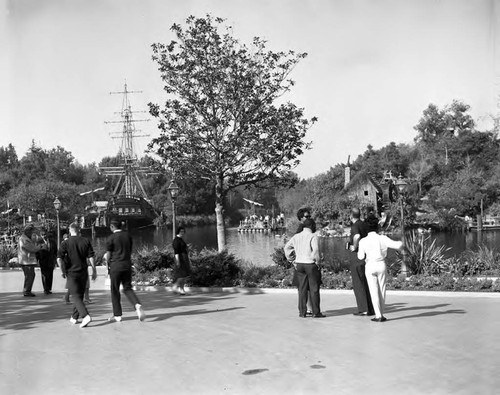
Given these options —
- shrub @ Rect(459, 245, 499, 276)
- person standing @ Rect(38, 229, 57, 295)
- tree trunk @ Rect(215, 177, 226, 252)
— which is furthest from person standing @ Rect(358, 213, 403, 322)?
tree trunk @ Rect(215, 177, 226, 252)

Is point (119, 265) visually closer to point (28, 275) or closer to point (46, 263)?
point (28, 275)

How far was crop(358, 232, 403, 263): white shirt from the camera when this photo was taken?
9328 mm

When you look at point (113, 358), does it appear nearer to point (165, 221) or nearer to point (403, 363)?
point (403, 363)

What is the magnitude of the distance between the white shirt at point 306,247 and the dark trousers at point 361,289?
2.41 feet

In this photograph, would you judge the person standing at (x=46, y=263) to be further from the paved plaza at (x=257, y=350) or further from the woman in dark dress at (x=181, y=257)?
the woman in dark dress at (x=181, y=257)

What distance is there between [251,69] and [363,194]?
46.9 metres

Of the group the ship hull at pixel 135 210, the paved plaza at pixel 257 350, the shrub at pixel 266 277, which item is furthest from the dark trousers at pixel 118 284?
the ship hull at pixel 135 210

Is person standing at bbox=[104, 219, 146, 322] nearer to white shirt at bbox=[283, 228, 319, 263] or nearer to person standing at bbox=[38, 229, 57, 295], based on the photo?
white shirt at bbox=[283, 228, 319, 263]

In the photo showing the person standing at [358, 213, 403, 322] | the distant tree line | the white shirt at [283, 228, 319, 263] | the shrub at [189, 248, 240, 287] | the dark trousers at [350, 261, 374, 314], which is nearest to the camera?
the person standing at [358, 213, 403, 322]

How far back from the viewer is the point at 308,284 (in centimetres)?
987

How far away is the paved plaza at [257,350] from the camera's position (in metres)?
6.07

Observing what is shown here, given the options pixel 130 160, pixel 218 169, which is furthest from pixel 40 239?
pixel 130 160

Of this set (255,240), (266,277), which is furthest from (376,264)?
(255,240)

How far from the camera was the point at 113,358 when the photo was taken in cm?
732
